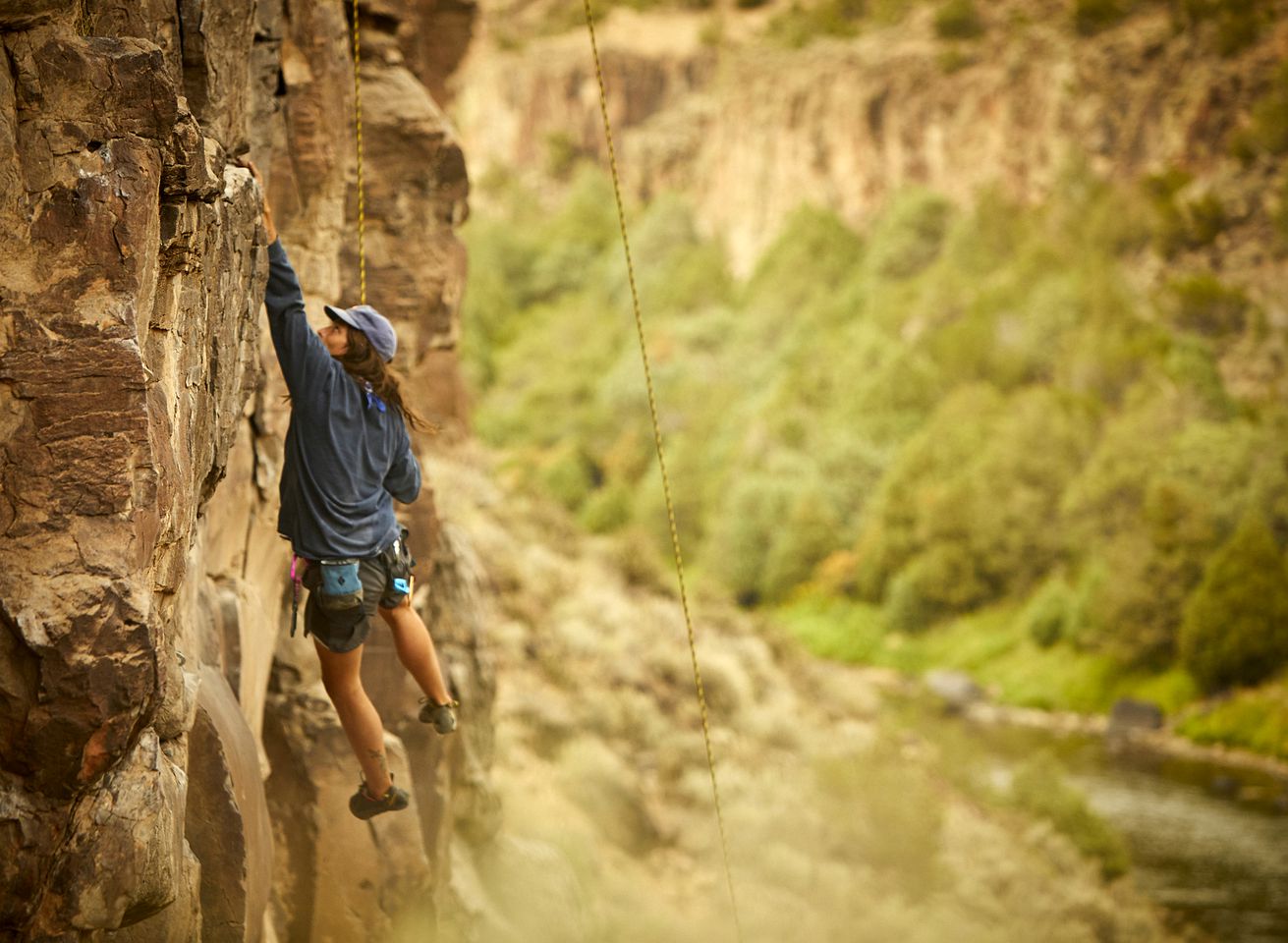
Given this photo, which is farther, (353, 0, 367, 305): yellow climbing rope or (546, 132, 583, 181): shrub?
(546, 132, 583, 181): shrub

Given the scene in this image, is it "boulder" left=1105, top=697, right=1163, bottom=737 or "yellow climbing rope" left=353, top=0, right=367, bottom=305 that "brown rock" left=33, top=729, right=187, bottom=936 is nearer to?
"yellow climbing rope" left=353, top=0, right=367, bottom=305

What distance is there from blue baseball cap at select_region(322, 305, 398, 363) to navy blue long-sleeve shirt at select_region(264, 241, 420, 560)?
0.16 metres

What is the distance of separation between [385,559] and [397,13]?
4.89m

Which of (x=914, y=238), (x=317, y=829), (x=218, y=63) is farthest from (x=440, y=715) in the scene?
(x=914, y=238)

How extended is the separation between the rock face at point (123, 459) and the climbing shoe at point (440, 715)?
0.86 meters

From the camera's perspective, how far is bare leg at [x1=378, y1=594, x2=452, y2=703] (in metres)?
6.50

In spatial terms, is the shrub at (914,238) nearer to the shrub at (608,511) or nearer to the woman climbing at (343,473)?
the shrub at (608,511)

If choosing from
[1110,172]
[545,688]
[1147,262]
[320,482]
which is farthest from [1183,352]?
[320,482]

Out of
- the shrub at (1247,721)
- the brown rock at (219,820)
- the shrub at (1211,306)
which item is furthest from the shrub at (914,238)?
the brown rock at (219,820)

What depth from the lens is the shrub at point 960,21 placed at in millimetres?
74125

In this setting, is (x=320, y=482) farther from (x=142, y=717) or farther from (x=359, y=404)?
(x=142, y=717)

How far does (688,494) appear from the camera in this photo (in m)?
58.2

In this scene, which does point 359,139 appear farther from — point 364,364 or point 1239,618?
point 1239,618

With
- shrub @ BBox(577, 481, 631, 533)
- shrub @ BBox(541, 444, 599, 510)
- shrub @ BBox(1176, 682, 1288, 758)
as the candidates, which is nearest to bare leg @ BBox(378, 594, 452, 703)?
shrub @ BBox(1176, 682, 1288, 758)
